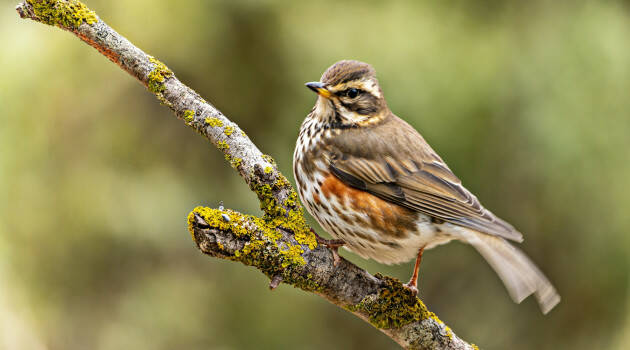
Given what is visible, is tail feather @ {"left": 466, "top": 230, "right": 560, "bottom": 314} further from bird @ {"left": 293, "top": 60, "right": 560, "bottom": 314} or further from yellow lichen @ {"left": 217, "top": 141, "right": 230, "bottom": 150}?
yellow lichen @ {"left": 217, "top": 141, "right": 230, "bottom": 150}

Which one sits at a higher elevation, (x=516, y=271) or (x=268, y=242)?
(x=268, y=242)

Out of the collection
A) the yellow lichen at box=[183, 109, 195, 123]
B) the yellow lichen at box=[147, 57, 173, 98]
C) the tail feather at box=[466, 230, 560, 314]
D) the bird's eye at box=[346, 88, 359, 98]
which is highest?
the yellow lichen at box=[147, 57, 173, 98]

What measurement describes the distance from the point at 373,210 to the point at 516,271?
636 millimetres

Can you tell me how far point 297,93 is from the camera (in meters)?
4.07

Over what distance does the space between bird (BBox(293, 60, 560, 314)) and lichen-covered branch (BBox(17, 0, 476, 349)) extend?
0.11 metres

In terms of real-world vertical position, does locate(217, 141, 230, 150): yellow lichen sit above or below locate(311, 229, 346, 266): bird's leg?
above

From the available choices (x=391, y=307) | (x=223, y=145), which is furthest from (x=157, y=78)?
(x=391, y=307)

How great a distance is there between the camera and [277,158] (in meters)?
4.04

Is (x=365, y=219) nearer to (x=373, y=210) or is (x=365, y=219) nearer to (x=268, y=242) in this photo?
(x=373, y=210)

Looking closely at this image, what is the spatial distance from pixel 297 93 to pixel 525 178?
1527 mm

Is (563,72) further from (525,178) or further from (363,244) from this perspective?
(363,244)

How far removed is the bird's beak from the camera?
2918mm

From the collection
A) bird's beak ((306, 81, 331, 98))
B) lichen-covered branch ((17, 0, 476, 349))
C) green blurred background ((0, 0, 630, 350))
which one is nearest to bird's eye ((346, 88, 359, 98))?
bird's beak ((306, 81, 331, 98))

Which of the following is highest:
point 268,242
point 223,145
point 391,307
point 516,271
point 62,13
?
point 62,13
